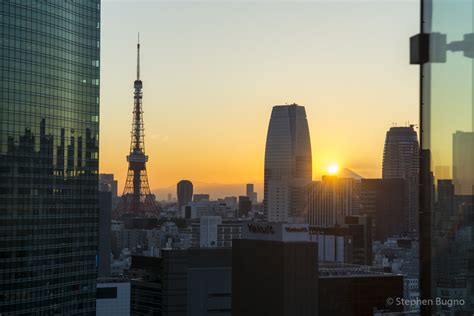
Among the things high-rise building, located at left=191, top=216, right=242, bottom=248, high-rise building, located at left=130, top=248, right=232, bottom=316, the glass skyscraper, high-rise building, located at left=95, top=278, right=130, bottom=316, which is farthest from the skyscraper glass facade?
high-rise building, located at left=191, top=216, right=242, bottom=248

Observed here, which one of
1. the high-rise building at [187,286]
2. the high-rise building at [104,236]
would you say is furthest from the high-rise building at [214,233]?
the high-rise building at [187,286]

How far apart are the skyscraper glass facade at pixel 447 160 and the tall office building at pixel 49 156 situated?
50.2m

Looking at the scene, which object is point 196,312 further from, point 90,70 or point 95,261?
point 90,70

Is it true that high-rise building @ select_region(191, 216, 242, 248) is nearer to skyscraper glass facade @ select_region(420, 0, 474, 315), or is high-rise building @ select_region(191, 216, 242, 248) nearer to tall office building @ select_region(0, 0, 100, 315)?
tall office building @ select_region(0, 0, 100, 315)

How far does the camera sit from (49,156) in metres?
57.6

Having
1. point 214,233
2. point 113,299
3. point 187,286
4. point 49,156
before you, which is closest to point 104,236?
point 113,299

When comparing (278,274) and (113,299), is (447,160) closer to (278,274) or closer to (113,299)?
(278,274)

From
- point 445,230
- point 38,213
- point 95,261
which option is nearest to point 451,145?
point 445,230

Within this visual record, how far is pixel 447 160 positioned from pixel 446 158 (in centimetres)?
1

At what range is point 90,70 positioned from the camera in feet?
208

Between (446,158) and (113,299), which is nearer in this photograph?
(446,158)

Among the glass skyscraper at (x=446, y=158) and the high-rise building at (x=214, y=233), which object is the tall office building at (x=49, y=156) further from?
the high-rise building at (x=214, y=233)

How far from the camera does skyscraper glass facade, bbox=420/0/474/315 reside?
409 centimetres

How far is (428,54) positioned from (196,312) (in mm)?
79793
